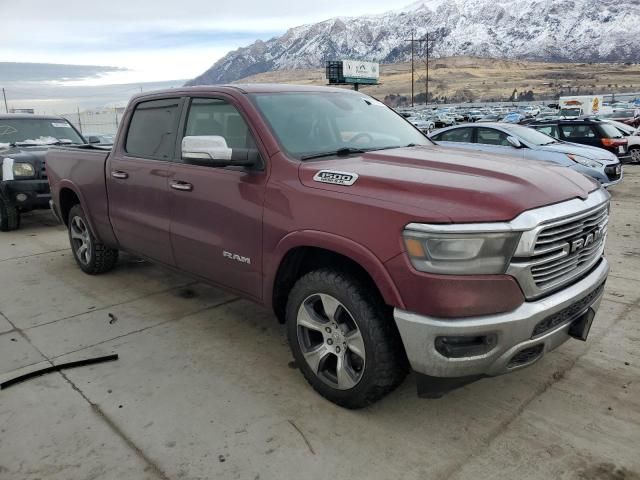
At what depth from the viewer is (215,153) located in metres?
3.27

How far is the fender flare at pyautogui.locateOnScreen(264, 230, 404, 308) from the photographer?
269cm

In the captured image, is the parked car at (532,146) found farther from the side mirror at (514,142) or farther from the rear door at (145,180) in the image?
the rear door at (145,180)

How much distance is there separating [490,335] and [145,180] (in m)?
2.98

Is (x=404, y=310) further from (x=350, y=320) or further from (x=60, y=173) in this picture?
(x=60, y=173)

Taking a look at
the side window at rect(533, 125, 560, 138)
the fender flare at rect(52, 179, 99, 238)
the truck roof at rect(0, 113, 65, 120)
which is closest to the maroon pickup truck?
the fender flare at rect(52, 179, 99, 238)

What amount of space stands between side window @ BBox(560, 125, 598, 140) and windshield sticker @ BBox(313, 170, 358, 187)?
1268 cm

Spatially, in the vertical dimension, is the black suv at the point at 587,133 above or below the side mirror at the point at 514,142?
below

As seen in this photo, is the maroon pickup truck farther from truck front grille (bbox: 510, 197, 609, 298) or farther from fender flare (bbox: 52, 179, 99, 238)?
fender flare (bbox: 52, 179, 99, 238)

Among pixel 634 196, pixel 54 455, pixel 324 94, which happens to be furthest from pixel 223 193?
pixel 634 196

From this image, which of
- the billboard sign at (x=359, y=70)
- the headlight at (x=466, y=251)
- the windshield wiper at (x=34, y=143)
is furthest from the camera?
the billboard sign at (x=359, y=70)

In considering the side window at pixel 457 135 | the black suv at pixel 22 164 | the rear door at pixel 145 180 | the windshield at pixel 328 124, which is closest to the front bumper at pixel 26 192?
the black suv at pixel 22 164

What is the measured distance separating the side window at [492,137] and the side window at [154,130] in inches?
295

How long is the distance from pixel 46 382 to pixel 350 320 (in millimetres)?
2056

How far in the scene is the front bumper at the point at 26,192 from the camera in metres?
7.99
